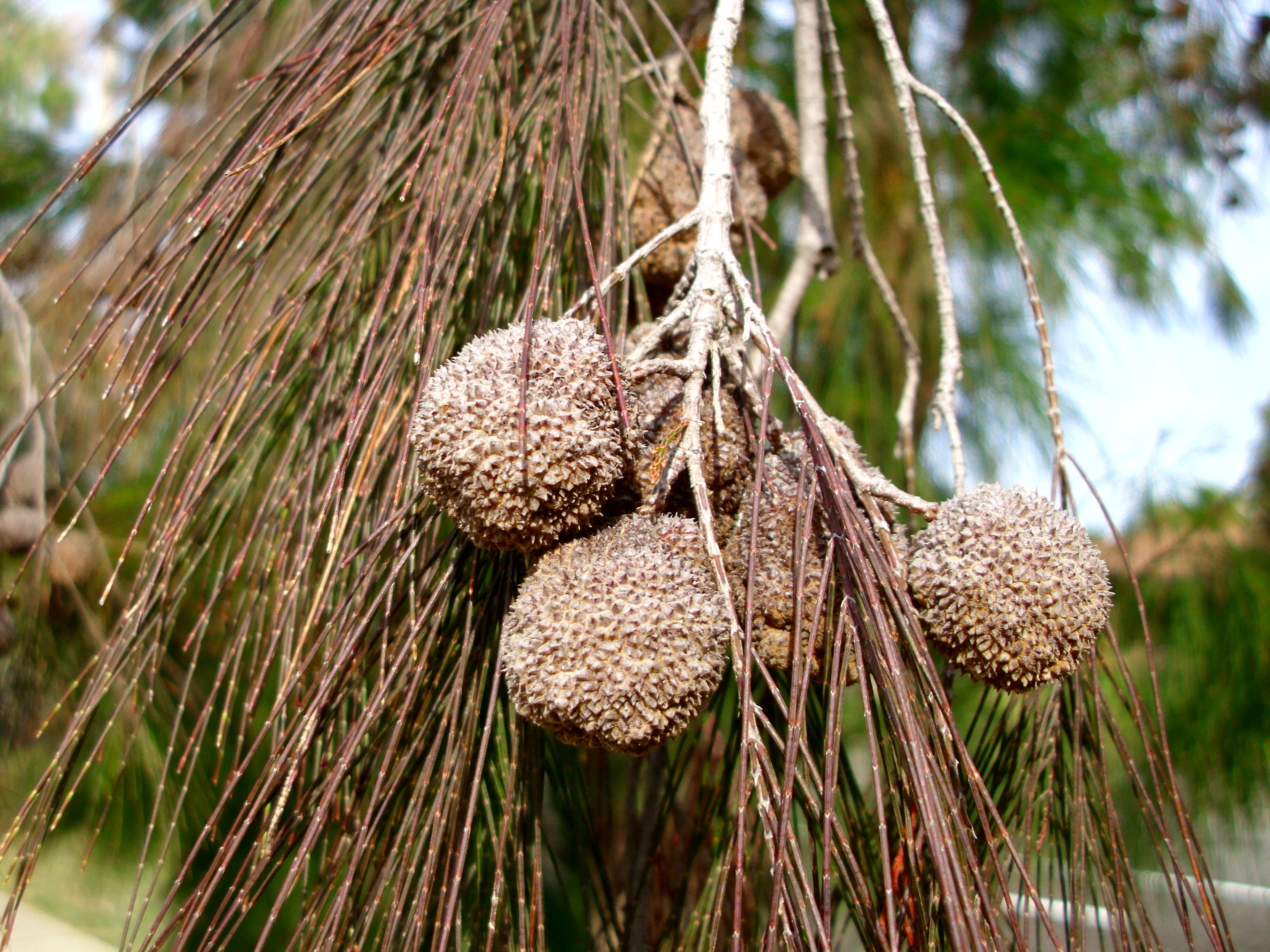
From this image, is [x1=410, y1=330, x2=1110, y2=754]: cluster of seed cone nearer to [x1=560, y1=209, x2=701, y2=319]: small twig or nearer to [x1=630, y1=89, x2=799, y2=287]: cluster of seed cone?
[x1=560, y1=209, x2=701, y2=319]: small twig

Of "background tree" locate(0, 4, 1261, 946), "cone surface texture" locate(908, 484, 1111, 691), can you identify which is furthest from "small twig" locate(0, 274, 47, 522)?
"cone surface texture" locate(908, 484, 1111, 691)

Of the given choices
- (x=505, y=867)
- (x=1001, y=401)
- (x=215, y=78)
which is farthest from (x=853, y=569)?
(x=1001, y=401)

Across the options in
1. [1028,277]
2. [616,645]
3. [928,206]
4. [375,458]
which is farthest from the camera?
[928,206]

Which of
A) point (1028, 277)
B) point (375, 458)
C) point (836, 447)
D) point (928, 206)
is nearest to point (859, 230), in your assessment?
point (928, 206)

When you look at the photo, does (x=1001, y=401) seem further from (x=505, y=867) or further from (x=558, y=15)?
(x=505, y=867)

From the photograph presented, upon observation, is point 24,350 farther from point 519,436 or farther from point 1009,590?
point 1009,590

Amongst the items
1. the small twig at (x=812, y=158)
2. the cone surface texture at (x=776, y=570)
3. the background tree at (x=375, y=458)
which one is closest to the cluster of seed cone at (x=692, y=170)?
the small twig at (x=812, y=158)
